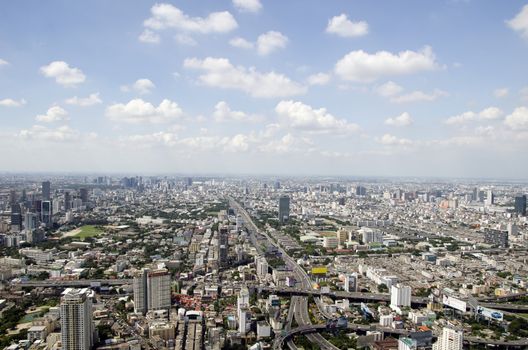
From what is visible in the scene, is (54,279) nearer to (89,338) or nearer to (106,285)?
(106,285)

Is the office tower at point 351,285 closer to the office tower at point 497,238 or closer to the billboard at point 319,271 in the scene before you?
the billboard at point 319,271

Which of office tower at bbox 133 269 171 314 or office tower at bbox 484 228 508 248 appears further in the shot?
office tower at bbox 484 228 508 248

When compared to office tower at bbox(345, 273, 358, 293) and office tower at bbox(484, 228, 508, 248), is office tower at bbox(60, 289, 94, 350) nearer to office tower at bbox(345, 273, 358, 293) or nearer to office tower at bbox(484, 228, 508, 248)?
office tower at bbox(345, 273, 358, 293)

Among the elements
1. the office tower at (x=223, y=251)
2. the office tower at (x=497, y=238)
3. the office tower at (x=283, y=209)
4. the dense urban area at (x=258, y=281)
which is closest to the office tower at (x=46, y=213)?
the dense urban area at (x=258, y=281)

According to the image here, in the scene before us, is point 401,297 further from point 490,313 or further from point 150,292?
point 150,292

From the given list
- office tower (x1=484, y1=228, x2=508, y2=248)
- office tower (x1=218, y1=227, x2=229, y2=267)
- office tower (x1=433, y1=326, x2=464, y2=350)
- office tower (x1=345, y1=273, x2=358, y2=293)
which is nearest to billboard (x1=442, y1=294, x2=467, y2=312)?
office tower (x1=345, y1=273, x2=358, y2=293)

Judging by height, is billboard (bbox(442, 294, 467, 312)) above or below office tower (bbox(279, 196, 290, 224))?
below

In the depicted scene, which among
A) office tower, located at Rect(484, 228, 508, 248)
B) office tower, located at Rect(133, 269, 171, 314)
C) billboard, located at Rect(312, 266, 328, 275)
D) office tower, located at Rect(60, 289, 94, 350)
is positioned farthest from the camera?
office tower, located at Rect(484, 228, 508, 248)
